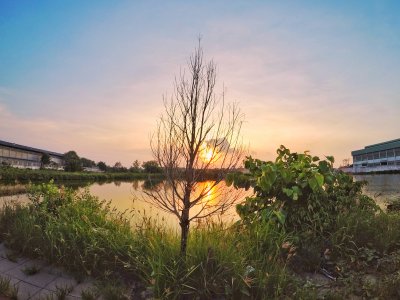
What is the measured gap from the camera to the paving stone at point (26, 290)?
4.22m

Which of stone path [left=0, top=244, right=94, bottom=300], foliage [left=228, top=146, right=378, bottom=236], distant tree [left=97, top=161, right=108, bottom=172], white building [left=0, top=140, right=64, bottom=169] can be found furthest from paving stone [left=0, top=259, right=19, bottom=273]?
distant tree [left=97, top=161, right=108, bottom=172]

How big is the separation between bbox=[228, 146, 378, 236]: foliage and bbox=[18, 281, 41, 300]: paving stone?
319 centimetres

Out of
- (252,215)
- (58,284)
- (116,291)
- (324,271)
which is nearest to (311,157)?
(252,215)

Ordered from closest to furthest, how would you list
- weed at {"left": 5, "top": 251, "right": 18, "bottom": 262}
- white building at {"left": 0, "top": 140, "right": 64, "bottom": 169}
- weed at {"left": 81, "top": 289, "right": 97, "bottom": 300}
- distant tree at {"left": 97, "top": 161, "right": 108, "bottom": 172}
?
weed at {"left": 81, "top": 289, "right": 97, "bottom": 300}
weed at {"left": 5, "top": 251, "right": 18, "bottom": 262}
white building at {"left": 0, "top": 140, "right": 64, "bottom": 169}
distant tree at {"left": 97, "top": 161, "right": 108, "bottom": 172}

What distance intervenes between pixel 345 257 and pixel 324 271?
573 millimetres

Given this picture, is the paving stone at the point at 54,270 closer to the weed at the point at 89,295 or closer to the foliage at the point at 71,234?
the foliage at the point at 71,234

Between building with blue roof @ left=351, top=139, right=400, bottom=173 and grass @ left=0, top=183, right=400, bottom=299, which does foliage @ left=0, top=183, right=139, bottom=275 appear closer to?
grass @ left=0, top=183, right=400, bottom=299

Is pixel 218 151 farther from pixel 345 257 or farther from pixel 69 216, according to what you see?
pixel 69 216

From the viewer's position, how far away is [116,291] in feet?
12.8

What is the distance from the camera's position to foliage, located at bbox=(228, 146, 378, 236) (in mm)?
5191

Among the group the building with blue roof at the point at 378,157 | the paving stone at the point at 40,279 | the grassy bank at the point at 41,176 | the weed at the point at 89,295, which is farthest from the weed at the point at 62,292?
the building with blue roof at the point at 378,157

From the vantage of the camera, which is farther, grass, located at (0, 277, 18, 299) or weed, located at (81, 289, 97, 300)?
grass, located at (0, 277, 18, 299)

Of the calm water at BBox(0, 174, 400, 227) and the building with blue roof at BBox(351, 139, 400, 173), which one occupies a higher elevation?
the building with blue roof at BBox(351, 139, 400, 173)

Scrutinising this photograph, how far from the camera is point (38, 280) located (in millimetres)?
4621
